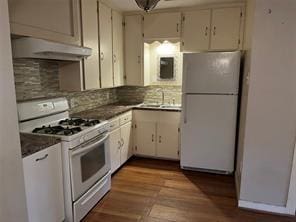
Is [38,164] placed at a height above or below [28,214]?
above

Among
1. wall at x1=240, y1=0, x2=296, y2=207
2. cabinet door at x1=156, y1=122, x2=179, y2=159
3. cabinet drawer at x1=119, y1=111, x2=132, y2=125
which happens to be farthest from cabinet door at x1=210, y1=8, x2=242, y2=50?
cabinet drawer at x1=119, y1=111, x2=132, y2=125

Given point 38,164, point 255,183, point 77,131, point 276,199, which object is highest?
point 77,131

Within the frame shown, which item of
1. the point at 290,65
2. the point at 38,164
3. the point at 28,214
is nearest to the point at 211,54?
the point at 290,65

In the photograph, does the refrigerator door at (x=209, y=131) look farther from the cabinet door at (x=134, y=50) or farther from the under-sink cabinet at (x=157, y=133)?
the cabinet door at (x=134, y=50)

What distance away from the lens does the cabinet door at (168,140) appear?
3443 millimetres

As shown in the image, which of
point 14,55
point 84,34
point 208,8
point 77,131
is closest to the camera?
point 14,55

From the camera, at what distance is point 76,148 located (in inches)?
79.4

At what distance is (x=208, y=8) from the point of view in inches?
126

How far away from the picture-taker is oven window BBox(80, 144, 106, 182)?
217cm

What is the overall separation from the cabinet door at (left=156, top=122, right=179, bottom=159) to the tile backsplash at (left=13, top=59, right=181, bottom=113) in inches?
22.7

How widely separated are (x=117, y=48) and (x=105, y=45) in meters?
0.40

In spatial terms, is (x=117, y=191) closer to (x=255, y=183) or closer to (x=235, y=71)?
(x=255, y=183)

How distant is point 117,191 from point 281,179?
5.83 feet

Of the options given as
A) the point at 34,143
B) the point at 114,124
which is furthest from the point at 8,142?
the point at 114,124
